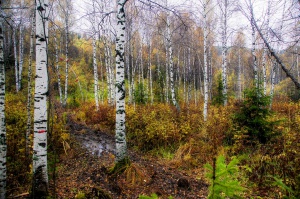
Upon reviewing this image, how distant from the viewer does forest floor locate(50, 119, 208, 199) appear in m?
4.38

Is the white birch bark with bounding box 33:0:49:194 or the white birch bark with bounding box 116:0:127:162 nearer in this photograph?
the white birch bark with bounding box 33:0:49:194

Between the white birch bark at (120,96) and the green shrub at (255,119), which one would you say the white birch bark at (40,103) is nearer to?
the white birch bark at (120,96)

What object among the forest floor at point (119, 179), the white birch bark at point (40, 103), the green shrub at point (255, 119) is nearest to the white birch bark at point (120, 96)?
the forest floor at point (119, 179)

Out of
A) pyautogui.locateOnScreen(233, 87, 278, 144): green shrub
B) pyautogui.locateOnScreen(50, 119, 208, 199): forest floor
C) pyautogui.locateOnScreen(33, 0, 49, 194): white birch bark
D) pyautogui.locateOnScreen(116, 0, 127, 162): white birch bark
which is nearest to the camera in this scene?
pyautogui.locateOnScreen(33, 0, 49, 194): white birch bark

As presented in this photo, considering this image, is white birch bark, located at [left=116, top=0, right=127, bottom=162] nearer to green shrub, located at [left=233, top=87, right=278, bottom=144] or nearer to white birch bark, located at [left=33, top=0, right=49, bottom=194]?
white birch bark, located at [left=33, top=0, right=49, bottom=194]

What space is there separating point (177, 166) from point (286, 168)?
9.62 feet

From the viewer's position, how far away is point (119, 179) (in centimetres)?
479

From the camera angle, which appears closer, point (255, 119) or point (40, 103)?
point (40, 103)

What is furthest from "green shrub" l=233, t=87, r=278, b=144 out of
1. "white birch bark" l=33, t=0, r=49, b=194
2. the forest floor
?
"white birch bark" l=33, t=0, r=49, b=194

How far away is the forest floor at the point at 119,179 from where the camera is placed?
438 cm

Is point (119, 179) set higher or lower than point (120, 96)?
lower

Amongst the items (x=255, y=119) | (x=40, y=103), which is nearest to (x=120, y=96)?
(x=40, y=103)

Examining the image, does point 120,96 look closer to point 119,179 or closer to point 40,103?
point 40,103

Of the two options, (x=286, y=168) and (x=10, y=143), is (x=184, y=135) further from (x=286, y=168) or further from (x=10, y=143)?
(x=10, y=143)
